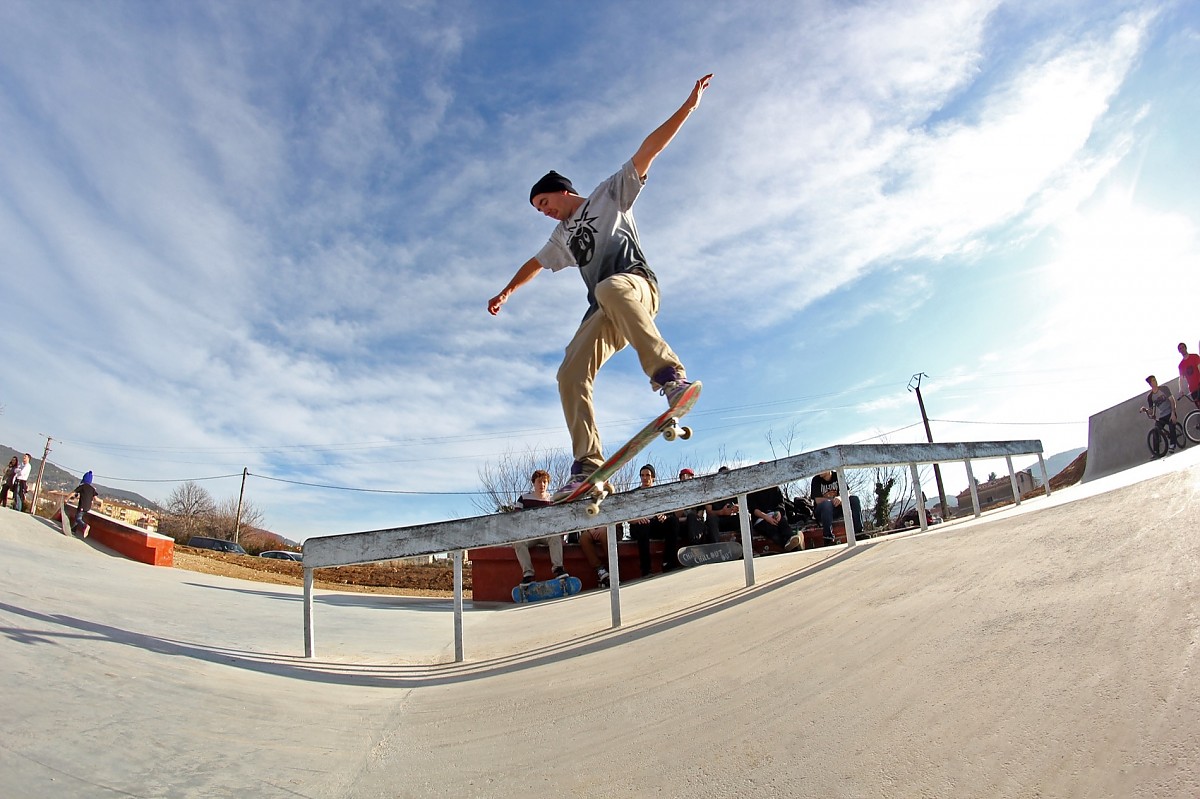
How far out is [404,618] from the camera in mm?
5949

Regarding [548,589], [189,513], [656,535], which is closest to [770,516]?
[656,535]

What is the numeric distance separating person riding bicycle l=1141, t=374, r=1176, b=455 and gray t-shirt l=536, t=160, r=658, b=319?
1291cm

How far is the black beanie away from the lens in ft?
13.4

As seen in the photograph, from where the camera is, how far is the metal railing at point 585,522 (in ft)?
12.8

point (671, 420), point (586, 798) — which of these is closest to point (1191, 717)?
point (586, 798)

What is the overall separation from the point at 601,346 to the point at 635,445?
652 mm

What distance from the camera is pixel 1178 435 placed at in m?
11.7

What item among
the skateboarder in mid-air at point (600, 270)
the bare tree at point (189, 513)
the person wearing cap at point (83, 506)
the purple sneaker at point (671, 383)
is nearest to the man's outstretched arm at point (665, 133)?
the skateboarder in mid-air at point (600, 270)

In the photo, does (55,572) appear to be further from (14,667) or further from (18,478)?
(18,478)

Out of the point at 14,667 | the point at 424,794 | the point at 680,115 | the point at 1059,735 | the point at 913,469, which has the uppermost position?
the point at 680,115

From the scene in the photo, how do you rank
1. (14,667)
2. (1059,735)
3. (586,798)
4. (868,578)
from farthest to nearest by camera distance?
(868,578) < (14,667) < (586,798) < (1059,735)

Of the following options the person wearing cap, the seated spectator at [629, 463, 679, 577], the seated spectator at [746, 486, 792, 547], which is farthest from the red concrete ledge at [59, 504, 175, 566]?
the seated spectator at [746, 486, 792, 547]

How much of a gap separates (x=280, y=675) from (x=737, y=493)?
2861mm

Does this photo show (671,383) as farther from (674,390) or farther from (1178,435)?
(1178,435)
